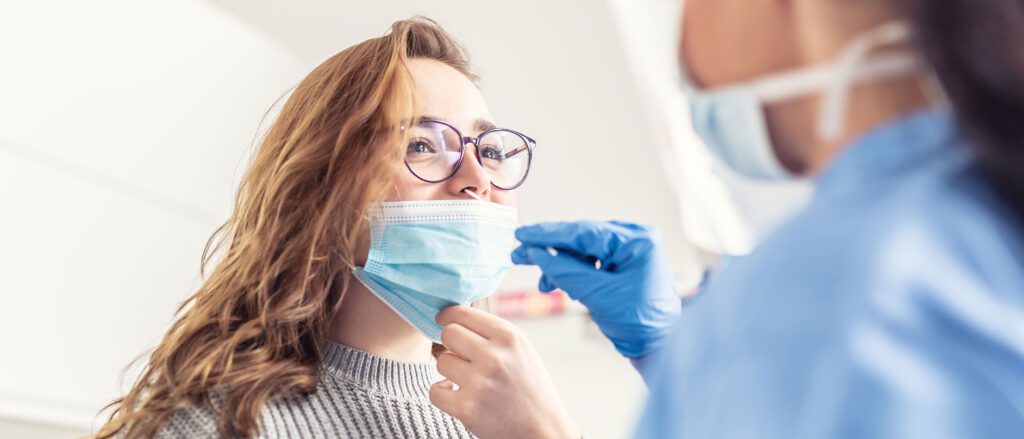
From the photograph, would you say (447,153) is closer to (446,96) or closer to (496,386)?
(446,96)

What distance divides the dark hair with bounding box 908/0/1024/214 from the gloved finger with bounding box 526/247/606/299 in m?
0.88

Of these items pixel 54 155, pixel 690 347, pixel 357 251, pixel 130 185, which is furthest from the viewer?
pixel 130 185

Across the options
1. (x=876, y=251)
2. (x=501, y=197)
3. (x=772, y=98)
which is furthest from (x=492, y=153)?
(x=876, y=251)

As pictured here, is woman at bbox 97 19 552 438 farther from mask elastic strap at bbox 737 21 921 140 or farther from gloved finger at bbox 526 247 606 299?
mask elastic strap at bbox 737 21 921 140

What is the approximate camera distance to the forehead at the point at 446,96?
163cm

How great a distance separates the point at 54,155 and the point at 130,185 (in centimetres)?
29

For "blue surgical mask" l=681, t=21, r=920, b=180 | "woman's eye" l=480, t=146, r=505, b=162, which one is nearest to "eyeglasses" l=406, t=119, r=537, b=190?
"woman's eye" l=480, t=146, r=505, b=162

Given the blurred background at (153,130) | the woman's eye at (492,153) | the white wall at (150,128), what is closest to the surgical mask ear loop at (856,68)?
the woman's eye at (492,153)

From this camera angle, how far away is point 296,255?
5.19ft

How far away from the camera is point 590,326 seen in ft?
15.4

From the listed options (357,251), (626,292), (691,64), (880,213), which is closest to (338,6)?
(357,251)

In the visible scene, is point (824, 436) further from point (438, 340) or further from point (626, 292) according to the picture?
point (438, 340)

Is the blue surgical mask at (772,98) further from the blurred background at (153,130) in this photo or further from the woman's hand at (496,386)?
the blurred background at (153,130)

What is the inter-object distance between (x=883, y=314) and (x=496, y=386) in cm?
92
